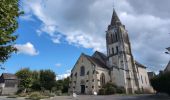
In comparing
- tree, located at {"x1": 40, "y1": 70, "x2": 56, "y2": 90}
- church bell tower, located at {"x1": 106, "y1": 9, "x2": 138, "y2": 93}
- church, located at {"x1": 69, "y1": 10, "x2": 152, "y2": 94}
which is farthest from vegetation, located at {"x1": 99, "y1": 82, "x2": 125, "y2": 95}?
tree, located at {"x1": 40, "y1": 70, "x2": 56, "y2": 90}

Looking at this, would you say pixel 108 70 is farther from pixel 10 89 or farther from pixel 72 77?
pixel 10 89

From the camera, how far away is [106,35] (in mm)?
55531

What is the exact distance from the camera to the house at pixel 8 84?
50.2 metres

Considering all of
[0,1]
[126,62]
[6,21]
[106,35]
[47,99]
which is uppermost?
[106,35]

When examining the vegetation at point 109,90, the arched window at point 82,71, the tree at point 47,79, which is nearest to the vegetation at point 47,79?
the tree at point 47,79

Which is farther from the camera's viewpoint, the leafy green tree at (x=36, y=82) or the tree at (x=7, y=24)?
the leafy green tree at (x=36, y=82)

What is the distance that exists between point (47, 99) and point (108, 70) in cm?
2576

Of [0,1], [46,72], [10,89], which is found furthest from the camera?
[10,89]

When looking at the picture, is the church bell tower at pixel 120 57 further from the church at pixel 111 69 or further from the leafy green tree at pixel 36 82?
the leafy green tree at pixel 36 82

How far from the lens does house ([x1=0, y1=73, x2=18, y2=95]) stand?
50237 millimetres

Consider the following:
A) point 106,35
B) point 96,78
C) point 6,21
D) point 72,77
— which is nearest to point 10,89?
point 72,77

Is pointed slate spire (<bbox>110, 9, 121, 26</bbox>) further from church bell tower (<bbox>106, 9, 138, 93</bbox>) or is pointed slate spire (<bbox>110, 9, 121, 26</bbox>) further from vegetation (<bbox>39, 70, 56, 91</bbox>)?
vegetation (<bbox>39, 70, 56, 91</bbox>)

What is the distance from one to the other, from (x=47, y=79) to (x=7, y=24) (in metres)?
37.7

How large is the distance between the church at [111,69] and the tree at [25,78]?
455 inches
